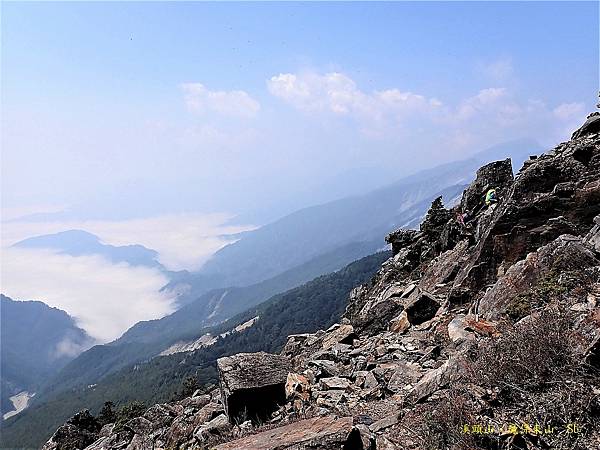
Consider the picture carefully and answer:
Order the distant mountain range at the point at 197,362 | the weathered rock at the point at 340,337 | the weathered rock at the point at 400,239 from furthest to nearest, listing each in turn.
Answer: the distant mountain range at the point at 197,362, the weathered rock at the point at 400,239, the weathered rock at the point at 340,337

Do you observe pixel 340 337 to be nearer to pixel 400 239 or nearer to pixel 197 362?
pixel 400 239

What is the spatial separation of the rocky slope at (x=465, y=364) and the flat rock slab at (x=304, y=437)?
39mm

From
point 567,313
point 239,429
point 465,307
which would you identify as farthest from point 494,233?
point 239,429

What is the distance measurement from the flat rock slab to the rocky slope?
0.04 metres

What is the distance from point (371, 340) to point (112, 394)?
191435 millimetres

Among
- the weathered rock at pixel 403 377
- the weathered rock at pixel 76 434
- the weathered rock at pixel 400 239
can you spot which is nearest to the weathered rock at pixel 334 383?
the weathered rock at pixel 403 377

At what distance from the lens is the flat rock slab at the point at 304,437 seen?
23.9ft

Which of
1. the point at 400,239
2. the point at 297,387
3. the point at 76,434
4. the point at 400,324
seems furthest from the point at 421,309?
the point at 400,239

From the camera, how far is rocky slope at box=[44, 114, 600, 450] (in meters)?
6.59

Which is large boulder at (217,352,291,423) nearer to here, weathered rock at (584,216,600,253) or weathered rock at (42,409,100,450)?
weathered rock at (584,216,600,253)

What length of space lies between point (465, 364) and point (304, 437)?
11.5ft

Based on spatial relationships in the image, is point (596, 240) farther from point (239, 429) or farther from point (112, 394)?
point (112, 394)

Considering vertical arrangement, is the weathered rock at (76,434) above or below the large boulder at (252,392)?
below

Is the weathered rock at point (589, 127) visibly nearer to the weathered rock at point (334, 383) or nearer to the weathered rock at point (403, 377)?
the weathered rock at point (403, 377)
